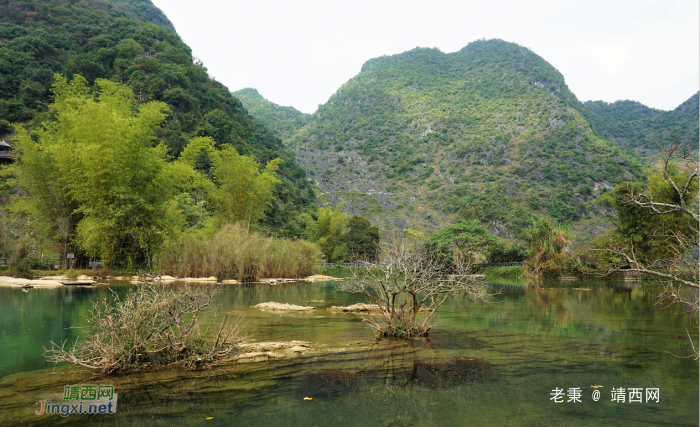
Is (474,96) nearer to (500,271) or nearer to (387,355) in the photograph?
(500,271)

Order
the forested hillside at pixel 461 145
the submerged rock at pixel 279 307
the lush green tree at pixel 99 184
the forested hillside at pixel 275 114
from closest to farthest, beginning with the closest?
the submerged rock at pixel 279 307, the lush green tree at pixel 99 184, the forested hillside at pixel 461 145, the forested hillside at pixel 275 114

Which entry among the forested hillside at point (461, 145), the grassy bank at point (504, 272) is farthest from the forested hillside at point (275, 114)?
the grassy bank at point (504, 272)

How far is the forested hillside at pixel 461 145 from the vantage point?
75.6m

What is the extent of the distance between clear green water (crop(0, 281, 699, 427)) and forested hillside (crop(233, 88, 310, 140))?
11439 cm

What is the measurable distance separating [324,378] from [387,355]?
6.16ft

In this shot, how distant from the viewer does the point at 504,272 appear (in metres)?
39.0

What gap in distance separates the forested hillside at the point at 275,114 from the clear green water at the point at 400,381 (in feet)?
375

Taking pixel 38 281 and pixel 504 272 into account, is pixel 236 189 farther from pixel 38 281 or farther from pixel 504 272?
pixel 504 272

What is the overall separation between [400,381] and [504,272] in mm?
36218

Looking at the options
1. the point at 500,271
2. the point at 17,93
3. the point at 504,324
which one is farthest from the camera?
the point at 17,93

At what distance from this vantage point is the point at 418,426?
14.5 feet

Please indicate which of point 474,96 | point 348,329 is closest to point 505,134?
point 474,96

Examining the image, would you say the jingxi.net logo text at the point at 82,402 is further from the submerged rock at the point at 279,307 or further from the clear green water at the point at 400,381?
the submerged rock at the point at 279,307

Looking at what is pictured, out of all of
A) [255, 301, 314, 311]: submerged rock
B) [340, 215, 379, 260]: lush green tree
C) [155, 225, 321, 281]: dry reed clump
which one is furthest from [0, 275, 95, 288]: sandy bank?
[340, 215, 379, 260]: lush green tree
